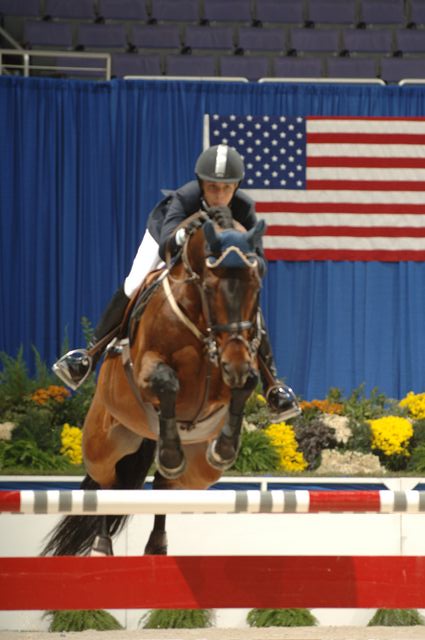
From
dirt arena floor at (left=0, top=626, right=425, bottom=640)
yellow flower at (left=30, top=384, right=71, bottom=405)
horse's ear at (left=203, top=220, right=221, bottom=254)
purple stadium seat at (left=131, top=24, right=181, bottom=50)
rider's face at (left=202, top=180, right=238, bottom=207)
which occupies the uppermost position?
purple stadium seat at (left=131, top=24, right=181, bottom=50)

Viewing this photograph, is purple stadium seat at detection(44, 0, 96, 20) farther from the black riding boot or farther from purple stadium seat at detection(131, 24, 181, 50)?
the black riding boot

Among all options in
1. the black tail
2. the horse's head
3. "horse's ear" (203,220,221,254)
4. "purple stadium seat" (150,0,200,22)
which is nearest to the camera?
the horse's head

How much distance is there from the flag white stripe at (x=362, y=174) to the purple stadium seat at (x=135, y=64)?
7.36ft

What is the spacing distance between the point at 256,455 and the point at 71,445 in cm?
160

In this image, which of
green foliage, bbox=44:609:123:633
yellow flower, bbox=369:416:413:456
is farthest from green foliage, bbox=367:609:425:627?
yellow flower, bbox=369:416:413:456

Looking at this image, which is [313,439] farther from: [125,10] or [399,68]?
[125,10]

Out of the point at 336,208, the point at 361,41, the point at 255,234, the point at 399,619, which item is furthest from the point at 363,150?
the point at 255,234

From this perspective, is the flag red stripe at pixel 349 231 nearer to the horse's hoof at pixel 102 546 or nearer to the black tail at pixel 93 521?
the black tail at pixel 93 521

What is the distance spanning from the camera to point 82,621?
687 centimetres

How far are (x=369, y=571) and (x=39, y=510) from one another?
1.41 metres

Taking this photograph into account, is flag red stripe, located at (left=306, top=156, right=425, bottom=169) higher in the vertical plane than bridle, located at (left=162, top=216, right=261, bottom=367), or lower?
higher

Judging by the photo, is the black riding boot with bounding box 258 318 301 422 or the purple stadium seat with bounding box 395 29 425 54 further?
the purple stadium seat with bounding box 395 29 425 54

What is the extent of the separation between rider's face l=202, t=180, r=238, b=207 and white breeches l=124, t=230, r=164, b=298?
0.70 metres

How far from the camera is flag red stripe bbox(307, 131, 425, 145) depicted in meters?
12.1
